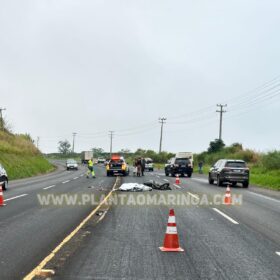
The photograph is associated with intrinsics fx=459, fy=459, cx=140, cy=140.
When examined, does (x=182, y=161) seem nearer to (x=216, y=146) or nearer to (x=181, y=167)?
(x=181, y=167)

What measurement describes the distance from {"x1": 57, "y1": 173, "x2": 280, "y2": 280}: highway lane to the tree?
64730 mm

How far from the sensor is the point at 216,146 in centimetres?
7906

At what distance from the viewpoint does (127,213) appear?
544 inches

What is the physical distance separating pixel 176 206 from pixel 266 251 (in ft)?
26.1

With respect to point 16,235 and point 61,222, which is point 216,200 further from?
point 16,235

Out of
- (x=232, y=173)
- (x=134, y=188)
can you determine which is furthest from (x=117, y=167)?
(x=134, y=188)

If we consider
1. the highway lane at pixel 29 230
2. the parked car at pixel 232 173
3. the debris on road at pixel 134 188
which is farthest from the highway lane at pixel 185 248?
the parked car at pixel 232 173

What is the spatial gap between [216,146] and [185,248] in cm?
A: 7174

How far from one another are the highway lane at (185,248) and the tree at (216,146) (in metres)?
64.7

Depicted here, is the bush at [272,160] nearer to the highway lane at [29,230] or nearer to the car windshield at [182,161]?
the car windshield at [182,161]

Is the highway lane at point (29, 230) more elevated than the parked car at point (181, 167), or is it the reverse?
the parked car at point (181, 167)

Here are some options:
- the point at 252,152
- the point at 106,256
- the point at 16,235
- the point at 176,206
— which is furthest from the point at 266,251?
the point at 252,152

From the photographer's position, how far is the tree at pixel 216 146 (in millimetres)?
77812

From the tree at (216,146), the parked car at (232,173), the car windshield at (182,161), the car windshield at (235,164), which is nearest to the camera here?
the parked car at (232,173)
